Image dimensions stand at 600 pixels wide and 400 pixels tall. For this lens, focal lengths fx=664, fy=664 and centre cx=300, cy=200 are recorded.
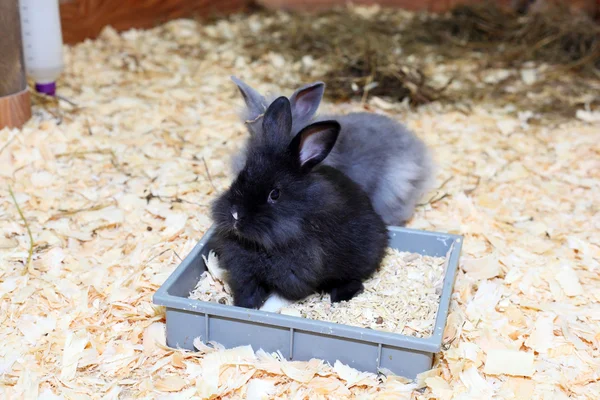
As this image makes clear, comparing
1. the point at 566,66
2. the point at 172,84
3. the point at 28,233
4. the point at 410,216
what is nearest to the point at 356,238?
the point at 410,216

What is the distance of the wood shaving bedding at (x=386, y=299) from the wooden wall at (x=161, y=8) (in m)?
3.38

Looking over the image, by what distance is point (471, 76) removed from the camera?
5371 millimetres

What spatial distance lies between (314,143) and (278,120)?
0.54 feet

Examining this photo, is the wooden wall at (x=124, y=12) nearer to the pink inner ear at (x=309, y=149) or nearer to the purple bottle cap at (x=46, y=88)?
the purple bottle cap at (x=46, y=88)

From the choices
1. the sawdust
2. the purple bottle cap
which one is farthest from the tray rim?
the purple bottle cap

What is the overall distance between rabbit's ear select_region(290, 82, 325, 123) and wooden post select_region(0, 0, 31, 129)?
5.91 feet

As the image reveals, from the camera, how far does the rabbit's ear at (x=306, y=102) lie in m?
2.83

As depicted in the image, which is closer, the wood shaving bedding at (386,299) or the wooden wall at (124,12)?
the wood shaving bedding at (386,299)

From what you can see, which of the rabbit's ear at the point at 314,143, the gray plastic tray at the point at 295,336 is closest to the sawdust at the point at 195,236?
the gray plastic tray at the point at 295,336

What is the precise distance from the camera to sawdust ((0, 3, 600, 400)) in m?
2.28

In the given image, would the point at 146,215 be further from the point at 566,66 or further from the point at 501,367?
the point at 566,66

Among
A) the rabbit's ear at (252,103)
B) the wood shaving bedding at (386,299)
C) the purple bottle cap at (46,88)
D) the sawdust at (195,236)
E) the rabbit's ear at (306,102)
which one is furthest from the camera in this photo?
the purple bottle cap at (46,88)

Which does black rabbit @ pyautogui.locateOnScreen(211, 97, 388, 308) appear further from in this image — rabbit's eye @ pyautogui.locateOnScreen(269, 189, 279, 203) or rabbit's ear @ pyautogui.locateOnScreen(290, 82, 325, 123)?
rabbit's ear @ pyautogui.locateOnScreen(290, 82, 325, 123)

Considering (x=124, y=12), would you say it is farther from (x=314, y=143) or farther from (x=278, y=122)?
(x=314, y=143)
